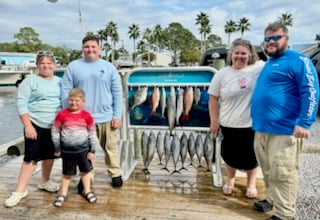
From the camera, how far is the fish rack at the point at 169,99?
11.2ft

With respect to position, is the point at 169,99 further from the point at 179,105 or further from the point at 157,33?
the point at 157,33

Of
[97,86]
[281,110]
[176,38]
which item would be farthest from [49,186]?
[176,38]

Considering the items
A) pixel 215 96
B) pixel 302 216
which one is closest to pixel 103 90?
pixel 215 96

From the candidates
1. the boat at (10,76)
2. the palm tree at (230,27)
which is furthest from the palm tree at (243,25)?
the boat at (10,76)

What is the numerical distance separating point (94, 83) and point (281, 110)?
1.69m

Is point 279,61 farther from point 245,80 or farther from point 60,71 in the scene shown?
point 60,71

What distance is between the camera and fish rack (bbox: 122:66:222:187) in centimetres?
343

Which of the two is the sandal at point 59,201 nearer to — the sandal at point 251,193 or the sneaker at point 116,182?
the sneaker at point 116,182

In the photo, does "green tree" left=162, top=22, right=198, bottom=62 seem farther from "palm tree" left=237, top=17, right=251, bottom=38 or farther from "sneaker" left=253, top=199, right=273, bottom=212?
"sneaker" left=253, top=199, right=273, bottom=212

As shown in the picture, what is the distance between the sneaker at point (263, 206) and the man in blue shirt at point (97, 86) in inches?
59.9

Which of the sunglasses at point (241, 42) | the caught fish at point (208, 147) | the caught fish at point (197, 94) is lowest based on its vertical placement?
the caught fish at point (208, 147)

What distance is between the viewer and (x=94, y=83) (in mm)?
3010

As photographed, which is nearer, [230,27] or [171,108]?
[171,108]

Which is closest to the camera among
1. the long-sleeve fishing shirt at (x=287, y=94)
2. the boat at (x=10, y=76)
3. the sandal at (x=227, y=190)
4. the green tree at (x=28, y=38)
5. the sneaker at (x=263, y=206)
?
the long-sleeve fishing shirt at (x=287, y=94)
